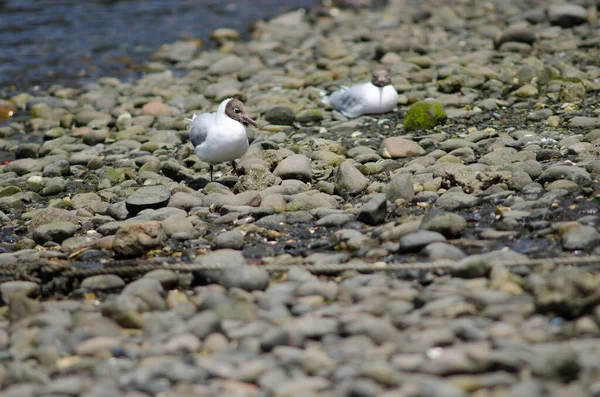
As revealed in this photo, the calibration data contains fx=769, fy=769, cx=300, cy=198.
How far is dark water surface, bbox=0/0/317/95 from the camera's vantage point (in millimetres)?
13578

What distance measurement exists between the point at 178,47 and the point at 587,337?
11843 millimetres

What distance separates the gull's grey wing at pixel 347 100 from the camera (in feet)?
29.7

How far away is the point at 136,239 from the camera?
5.55 meters

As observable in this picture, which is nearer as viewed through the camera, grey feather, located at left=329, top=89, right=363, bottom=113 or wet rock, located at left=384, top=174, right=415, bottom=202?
wet rock, located at left=384, top=174, right=415, bottom=202

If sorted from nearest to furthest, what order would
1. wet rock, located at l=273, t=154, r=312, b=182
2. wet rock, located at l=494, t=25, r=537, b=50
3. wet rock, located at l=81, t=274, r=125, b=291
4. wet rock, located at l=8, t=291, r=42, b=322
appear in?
1. wet rock, located at l=8, t=291, r=42, b=322
2. wet rock, located at l=81, t=274, r=125, b=291
3. wet rock, located at l=273, t=154, r=312, b=182
4. wet rock, located at l=494, t=25, r=537, b=50

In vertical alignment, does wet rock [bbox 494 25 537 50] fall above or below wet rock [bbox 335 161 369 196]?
above

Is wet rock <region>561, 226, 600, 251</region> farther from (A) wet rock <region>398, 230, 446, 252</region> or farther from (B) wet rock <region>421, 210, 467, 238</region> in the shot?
(A) wet rock <region>398, 230, 446, 252</region>

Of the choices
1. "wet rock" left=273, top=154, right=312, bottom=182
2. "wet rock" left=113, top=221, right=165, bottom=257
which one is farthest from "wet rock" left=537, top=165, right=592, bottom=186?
"wet rock" left=113, top=221, right=165, bottom=257

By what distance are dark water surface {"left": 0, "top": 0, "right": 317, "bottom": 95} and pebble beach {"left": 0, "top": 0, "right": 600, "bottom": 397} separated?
2.15 m

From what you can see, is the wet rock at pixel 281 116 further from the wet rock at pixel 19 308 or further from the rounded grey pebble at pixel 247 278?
the wet rock at pixel 19 308

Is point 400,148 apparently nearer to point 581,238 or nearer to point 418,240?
point 418,240

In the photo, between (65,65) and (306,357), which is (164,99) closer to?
(65,65)

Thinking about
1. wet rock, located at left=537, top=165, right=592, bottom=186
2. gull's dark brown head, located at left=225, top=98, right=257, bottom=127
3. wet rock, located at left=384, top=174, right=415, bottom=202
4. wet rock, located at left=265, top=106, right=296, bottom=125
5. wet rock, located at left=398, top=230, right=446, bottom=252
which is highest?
gull's dark brown head, located at left=225, top=98, right=257, bottom=127

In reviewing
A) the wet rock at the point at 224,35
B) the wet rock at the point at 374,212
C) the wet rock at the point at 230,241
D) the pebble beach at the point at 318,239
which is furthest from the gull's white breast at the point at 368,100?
the wet rock at the point at 224,35
